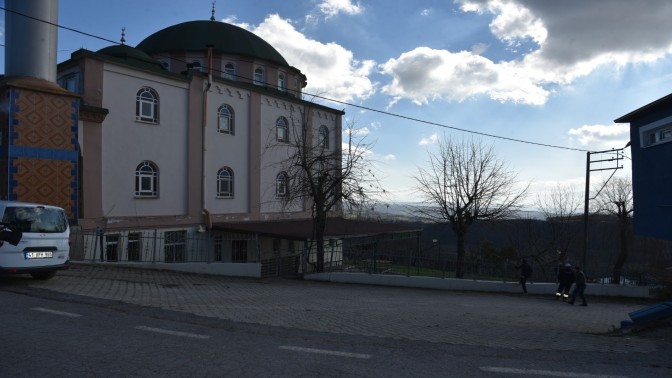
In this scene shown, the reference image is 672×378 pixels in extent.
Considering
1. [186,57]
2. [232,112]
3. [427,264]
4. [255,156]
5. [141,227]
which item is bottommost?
[427,264]

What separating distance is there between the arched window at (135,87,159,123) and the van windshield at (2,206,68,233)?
1168cm

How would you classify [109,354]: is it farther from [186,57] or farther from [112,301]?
[186,57]

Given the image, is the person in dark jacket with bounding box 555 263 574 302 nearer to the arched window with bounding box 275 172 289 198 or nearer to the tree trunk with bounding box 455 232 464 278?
the tree trunk with bounding box 455 232 464 278

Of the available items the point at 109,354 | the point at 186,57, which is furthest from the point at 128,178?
the point at 109,354

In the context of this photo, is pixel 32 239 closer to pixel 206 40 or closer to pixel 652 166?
pixel 652 166

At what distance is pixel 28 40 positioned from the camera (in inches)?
690

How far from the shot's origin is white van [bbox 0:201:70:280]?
934 centimetres

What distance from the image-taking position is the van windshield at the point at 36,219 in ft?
31.6

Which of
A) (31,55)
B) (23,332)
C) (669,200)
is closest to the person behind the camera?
(23,332)

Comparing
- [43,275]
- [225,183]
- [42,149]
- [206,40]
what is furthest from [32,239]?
[206,40]

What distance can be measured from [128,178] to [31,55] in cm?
584

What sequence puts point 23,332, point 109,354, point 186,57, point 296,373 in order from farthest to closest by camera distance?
point 186,57, point 23,332, point 109,354, point 296,373

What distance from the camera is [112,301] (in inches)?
342

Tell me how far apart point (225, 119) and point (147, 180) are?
570 cm
